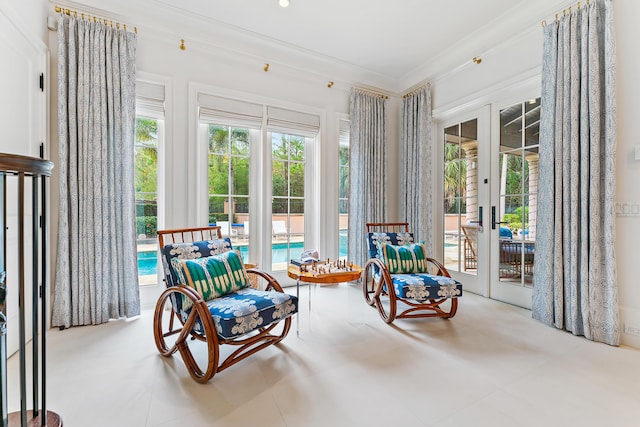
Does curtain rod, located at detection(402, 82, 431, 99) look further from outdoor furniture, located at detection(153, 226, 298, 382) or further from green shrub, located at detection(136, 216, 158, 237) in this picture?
green shrub, located at detection(136, 216, 158, 237)

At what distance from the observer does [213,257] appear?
91.0 inches

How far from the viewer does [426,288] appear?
8.66 ft

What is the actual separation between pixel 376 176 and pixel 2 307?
377 centimetres

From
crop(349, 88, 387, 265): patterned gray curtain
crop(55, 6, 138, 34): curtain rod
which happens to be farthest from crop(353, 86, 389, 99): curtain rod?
crop(55, 6, 138, 34): curtain rod

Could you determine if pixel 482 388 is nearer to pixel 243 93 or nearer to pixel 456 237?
pixel 456 237

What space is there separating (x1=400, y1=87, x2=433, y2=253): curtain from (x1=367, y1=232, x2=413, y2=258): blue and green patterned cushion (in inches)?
23.4

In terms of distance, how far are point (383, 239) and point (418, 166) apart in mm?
1297

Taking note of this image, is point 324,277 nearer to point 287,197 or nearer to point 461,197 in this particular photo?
point 287,197

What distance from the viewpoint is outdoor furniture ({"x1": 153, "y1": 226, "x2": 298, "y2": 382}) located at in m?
1.80

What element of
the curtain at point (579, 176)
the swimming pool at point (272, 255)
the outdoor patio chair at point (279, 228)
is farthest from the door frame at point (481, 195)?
the outdoor patio chair at point (279, 228)

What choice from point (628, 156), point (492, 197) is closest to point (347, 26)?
point (492, 197)

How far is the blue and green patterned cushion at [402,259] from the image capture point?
307 cm

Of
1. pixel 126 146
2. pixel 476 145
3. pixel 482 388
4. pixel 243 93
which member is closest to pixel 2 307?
pixel 126 146

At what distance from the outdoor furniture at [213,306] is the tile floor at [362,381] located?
4.3 inches
